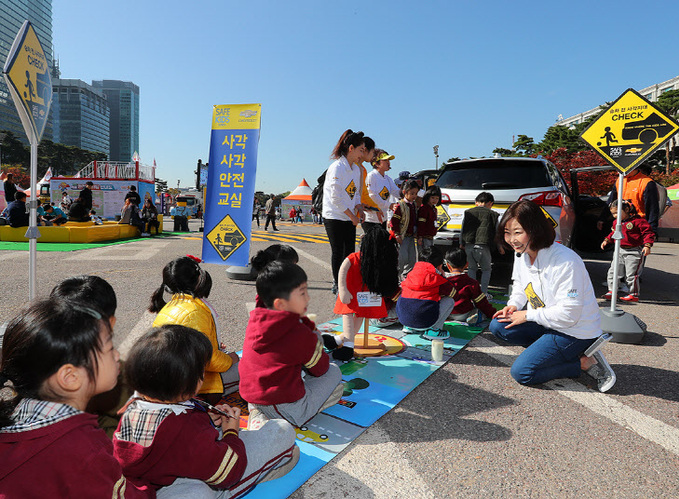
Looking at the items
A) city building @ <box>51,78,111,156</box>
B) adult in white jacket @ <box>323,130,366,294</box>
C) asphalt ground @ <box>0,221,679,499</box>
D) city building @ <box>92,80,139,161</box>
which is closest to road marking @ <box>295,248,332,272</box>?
adult in white jacket @ <box>323,130,366,294</box>

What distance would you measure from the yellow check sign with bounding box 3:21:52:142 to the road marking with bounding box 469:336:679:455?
492cm

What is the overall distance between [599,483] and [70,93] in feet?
581

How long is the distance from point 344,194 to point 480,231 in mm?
2036

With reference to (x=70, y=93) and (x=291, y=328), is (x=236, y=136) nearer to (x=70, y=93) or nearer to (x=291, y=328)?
(x=291, y=328)

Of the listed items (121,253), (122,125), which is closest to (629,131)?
(121,253)

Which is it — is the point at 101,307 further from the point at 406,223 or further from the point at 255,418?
the point at 406,223

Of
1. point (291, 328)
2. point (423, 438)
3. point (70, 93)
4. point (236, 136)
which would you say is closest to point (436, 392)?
point (423, 438)

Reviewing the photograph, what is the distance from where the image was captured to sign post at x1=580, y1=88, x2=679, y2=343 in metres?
4.27

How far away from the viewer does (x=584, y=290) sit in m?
3.05

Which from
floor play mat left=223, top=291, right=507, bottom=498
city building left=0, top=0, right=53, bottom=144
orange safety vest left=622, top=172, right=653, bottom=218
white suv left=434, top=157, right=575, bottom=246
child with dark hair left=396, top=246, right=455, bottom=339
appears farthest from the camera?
city building left=0, top=0, right=53, bottom=144

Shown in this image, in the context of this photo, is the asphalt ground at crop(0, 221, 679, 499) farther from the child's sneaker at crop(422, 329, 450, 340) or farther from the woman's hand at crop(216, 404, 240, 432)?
the woman's hand at crop(216, 404, 240, 432)

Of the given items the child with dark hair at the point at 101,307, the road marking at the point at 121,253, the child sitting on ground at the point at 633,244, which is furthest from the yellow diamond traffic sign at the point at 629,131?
the road marking at the point at 121,253

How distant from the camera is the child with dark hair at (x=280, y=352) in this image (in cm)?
230

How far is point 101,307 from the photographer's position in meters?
2.21
